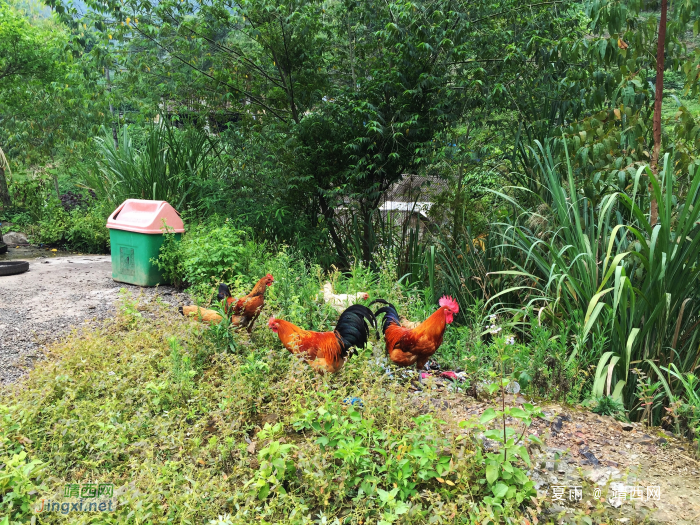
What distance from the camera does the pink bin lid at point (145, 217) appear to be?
17.5ft

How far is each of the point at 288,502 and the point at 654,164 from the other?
2.78 meters

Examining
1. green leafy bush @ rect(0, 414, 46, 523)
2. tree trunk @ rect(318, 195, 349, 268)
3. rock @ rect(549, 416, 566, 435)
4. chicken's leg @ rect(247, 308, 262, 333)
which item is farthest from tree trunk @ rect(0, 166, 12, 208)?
rock @ rect(549, 416, 566, 435)

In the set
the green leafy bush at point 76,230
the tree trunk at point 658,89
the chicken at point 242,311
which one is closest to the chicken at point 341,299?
the chicken at point 242,311

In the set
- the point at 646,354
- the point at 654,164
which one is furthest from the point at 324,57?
the point at 646,354

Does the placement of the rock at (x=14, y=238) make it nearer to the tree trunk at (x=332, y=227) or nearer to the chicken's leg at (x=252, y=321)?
the tree trunk at (x=332, y=227)

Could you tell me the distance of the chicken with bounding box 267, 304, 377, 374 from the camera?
281 centimetres

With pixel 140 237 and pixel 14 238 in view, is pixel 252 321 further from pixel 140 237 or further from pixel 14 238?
pixel 14 238

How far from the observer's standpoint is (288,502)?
2000 mm

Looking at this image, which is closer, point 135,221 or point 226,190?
point 135,221

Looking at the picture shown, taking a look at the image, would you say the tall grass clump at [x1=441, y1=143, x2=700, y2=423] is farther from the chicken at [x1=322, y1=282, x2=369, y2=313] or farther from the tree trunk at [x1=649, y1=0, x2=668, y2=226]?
the chicken at [x1=322, y1=282, x2=369, y2=313]

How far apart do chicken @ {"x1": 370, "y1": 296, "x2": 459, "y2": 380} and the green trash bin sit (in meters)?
3.37

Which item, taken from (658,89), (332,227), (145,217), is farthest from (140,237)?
(658,89)

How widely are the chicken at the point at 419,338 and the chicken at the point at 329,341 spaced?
6.9 inches

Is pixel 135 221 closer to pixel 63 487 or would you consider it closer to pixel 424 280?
pixel 424 280
